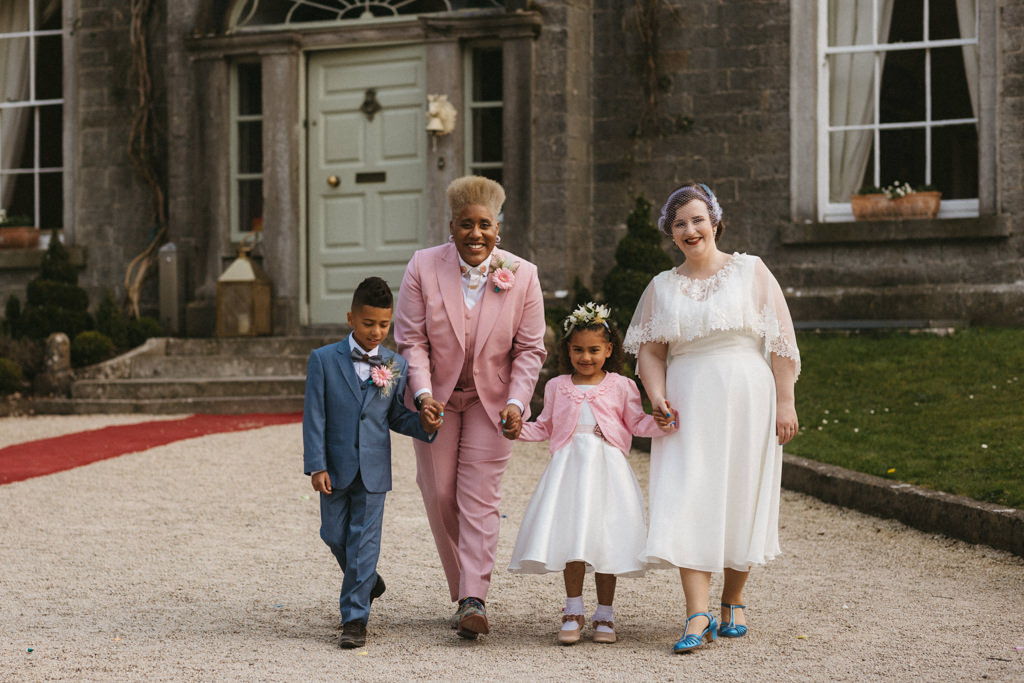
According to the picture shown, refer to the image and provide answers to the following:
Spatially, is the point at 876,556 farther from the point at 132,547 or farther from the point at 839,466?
the point at 132,547

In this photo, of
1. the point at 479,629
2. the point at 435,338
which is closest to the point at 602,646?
the point at 479,629

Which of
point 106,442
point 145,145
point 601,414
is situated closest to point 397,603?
point 601,414

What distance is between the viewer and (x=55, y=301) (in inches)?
465

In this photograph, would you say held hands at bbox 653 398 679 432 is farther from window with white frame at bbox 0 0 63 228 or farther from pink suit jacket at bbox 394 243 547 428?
window with white frame at bbox 0 0 63 228

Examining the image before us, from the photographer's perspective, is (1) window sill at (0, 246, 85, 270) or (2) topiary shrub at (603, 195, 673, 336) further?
(1) window sill at (0, 246, 85, 270)

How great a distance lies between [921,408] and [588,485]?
4.54 metres

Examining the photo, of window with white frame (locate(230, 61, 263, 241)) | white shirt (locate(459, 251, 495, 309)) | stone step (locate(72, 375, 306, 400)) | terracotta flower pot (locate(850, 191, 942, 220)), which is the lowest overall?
stone step (locate(72, 375, 306, 400))

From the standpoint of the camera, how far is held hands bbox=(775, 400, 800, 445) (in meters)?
4.39

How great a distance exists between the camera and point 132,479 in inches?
299

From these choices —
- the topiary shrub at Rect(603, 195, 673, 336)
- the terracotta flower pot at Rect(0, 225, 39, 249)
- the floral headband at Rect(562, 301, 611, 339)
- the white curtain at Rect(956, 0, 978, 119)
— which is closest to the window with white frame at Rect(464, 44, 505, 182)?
the topiary shrub at Rect(603, 195, 673, 336)

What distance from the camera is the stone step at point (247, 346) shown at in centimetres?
1138

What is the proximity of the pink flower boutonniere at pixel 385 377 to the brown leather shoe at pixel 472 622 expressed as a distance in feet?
2.53

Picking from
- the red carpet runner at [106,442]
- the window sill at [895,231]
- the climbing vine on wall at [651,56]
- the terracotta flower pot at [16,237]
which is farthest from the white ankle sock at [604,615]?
the terracotta flower pot at [16,237]

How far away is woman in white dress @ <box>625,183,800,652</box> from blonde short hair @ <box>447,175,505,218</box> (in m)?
0.61
